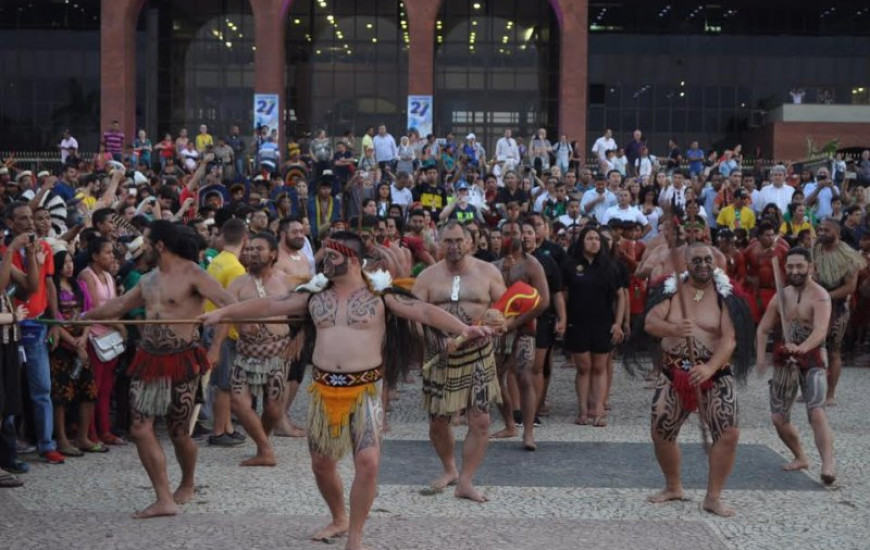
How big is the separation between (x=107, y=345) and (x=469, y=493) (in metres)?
3.61

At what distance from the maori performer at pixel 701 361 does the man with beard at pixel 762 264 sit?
672cm

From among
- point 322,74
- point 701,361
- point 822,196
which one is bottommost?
point 701,361

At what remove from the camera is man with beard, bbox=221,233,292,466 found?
32.3 ft

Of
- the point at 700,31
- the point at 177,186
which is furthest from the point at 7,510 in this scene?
the point at 700,31

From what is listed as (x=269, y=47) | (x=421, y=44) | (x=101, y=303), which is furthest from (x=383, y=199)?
(x=269, y=47)

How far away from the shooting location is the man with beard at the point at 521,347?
35.2 ft

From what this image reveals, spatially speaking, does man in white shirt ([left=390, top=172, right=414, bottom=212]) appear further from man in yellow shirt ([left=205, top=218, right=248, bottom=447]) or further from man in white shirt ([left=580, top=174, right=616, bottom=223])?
man in yellow shirt ([left=205, top=218, right=248, bottom=447])

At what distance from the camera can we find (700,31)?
39.7 metres

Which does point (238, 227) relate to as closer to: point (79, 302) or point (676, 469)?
point (79, 302)

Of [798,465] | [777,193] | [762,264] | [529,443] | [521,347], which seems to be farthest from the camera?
[777,193]

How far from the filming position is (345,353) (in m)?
7.66

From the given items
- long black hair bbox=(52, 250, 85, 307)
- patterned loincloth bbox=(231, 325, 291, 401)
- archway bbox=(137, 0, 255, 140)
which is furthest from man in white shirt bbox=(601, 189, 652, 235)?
archway bbox=(137, 0, 255, 140)

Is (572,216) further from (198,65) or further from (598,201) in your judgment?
(198,65)

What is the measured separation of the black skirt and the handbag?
1.19 meters
